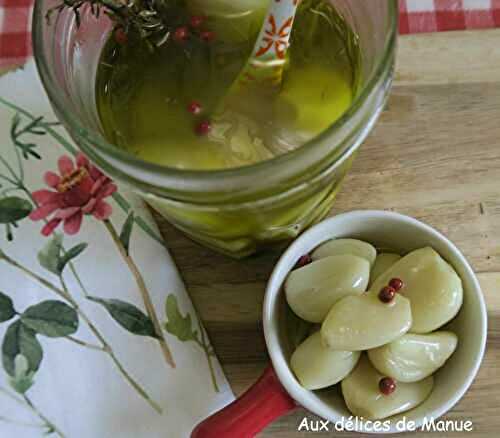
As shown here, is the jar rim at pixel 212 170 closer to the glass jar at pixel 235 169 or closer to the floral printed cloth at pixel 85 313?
→ the glass jar at pixel 235 169

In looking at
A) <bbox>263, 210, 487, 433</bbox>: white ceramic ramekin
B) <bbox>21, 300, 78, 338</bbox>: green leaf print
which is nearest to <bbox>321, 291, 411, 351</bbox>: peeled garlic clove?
<bbox>263, 210, 487, 433</bbox>: white ceramic ramekin

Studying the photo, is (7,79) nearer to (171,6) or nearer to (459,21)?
(171,6)

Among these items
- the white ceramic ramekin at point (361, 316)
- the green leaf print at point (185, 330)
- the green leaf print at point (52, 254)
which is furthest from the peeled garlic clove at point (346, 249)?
the green leaf print at point (52, 254)

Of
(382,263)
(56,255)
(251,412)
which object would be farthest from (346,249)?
(56,255)

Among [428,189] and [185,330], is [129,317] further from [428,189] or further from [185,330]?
[428,189]

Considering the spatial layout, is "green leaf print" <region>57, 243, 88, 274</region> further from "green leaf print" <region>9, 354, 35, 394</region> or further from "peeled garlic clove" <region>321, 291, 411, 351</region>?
"peeled garlic clove" <region>321, 291, 411, 351</region>

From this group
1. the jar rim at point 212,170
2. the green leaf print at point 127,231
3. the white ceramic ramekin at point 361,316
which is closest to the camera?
the jar rim at point 212,170
